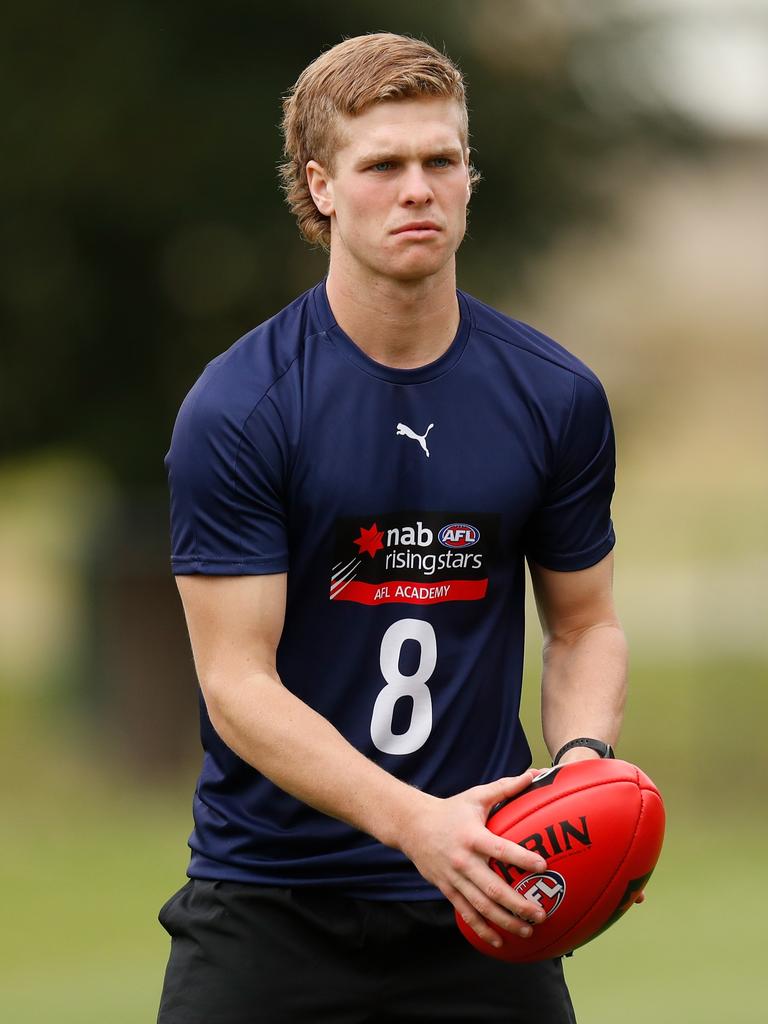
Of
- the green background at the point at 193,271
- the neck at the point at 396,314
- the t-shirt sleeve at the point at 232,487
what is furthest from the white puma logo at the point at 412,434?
the green background at the point at 193,271

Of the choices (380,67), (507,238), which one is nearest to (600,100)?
(507,238)

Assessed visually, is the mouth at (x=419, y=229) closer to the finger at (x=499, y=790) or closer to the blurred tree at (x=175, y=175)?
the finger at (x=499, y=790)

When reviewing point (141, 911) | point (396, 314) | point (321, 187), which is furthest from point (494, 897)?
Result: point (141, 911)

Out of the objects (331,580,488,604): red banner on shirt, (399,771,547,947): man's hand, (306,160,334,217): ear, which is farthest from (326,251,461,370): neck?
(399,771,547,947): man's hand

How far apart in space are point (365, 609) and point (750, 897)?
8.16 metres

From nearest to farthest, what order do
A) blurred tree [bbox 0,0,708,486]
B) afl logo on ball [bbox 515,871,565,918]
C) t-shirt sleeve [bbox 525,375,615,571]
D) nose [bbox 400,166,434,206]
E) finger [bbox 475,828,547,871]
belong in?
finger [bbox 475,828,547,871] < afl logo on ball [bbox 515,871,565,918] < nose [bbox 400,166,434,206] < t-shirt sleeve [bbox 525,375,615,571] < blurred tree [bbox 0,0,708,486]

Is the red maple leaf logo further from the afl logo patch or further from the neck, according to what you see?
the neck

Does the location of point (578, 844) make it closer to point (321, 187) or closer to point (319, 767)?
point (319, 767)

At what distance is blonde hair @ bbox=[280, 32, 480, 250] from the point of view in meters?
3.68

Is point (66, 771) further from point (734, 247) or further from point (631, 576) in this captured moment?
point (734, 247)

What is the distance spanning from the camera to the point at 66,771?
14422 millimetres

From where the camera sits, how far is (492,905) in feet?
11.1

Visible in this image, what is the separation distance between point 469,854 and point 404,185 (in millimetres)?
1310

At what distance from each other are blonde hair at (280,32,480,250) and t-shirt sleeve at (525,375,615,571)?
63cm
